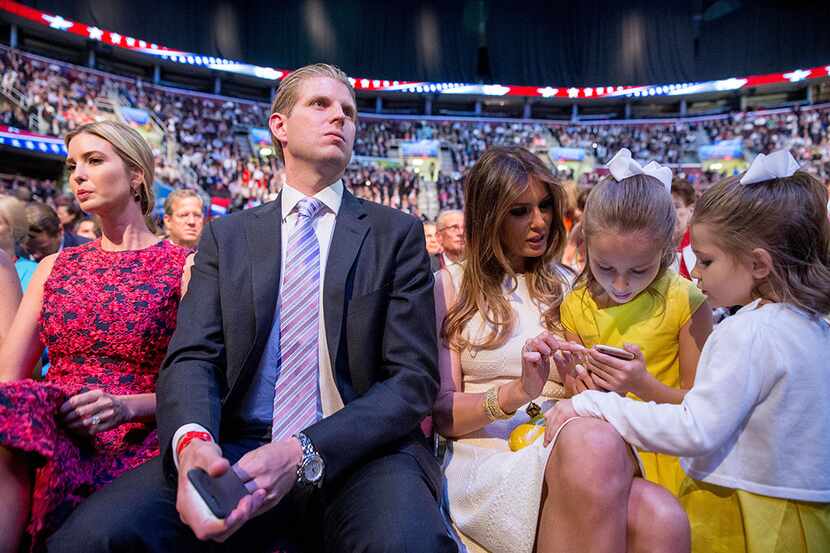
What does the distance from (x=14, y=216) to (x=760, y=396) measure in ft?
10.5

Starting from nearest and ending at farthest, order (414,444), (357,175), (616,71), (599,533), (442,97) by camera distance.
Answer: (599,533) < (414,444) < (357,175) < (616,71) < (442,97)

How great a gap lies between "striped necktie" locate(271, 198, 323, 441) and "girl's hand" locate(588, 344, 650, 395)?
0.70m

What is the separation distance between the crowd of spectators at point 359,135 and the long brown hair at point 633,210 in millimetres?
14480

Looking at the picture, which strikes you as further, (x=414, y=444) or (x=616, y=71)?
(x=616, y=71)

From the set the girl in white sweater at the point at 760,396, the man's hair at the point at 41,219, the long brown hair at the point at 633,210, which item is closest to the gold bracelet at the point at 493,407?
the girl in white sweater at the point at 760,396

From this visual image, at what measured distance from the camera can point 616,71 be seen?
2633 cm

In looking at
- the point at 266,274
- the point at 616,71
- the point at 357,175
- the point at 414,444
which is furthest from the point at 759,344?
the point at 616,71

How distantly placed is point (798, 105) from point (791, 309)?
91.6 feet

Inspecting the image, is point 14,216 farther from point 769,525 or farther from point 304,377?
point 769,525

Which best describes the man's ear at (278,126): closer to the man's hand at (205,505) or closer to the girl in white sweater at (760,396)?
the man's hand at (205,505)

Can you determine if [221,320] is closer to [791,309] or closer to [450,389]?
[450,389]

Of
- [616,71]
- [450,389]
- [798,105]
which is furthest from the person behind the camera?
[616,71]

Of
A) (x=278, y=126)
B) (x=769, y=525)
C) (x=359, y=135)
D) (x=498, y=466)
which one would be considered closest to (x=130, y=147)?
(x=278, y=126)

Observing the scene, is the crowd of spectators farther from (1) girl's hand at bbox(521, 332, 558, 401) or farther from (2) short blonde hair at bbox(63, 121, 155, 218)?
(1) girl's hand at bbox(521, 332, 558, 401)
